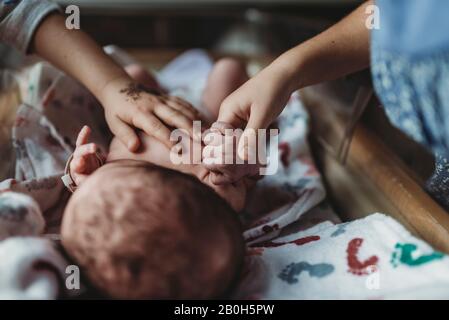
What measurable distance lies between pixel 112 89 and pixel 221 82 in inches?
Result: 10.3

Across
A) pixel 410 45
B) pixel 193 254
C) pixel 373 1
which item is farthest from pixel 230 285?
pixel 373 1

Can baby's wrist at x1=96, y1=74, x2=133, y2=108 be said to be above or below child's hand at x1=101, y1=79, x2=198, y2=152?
above

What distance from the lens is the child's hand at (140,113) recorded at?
0.73 meters

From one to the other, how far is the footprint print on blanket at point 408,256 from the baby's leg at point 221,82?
0.47 m

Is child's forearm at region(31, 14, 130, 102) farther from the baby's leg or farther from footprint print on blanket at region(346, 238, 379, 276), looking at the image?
footprint print on blanket at region(346, 238, 379, 276)

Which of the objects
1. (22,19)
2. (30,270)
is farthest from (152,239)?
(22,19)

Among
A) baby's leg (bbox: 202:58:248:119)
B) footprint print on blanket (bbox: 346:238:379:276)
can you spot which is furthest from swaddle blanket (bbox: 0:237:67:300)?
baby's leg (bbox: 202:58:248:119)

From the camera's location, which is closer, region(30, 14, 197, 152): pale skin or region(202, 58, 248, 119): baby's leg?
region(30, 14, 197, 152): pale skin

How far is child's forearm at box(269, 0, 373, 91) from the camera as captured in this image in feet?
2.24

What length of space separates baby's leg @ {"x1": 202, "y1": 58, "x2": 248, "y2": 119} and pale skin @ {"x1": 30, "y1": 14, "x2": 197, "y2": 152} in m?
0.14

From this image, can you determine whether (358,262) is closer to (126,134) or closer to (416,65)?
(416,65)

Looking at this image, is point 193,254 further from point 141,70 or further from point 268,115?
point 141,70

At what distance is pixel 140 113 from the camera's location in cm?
75


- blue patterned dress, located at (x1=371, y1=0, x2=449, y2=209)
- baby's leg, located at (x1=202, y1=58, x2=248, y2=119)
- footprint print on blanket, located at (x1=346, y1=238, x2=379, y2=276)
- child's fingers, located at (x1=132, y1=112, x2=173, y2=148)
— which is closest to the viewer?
blue patterned dress, located at (x1=371, y1=0, x2=449, y2=209)
